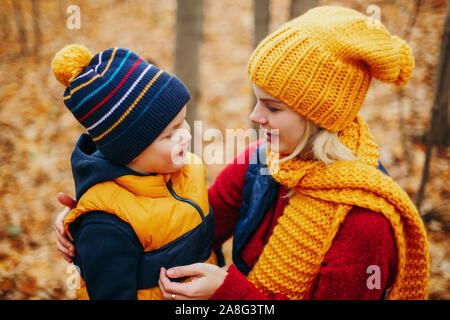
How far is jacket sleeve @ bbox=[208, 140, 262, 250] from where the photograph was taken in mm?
2109

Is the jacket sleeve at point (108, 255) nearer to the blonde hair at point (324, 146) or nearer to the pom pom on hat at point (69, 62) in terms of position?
the pom pom on hat at point (69, 62)

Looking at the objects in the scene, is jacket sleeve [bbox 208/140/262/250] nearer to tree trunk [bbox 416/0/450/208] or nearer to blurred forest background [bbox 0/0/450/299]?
blurred forest background [bbox 0/0/450/299]

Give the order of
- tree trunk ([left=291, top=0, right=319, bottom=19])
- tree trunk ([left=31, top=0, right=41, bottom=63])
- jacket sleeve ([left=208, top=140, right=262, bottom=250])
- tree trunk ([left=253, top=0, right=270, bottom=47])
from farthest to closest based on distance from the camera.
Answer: tree trunk ([left=31, top=0, right=41, bottom=63]) < tree trunk ([left=253, top=0, right=270, bottom=47]) < tree trunk ([left=291, top=0, right=319, bottom=19]) < jacket sleeve ([left=208, top=140, right=262, bottom=250])

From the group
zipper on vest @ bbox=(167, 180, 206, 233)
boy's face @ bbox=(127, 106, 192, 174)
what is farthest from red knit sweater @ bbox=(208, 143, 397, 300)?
boy's face @ bbox=(127, 106, 192, 174)

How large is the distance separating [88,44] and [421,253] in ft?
27.4

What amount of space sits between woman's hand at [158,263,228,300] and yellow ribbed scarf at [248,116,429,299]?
260mm

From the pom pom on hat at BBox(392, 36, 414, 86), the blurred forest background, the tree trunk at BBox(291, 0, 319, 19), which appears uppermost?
the tree trunk at BBox(291, 0, 319, 19)

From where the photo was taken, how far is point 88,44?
8.07 meters

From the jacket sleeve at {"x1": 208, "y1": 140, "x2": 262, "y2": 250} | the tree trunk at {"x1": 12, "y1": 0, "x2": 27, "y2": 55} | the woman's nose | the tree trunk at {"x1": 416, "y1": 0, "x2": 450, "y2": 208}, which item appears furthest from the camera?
the tree trunk at {"x1": 12, "y1": 0, "x2": 27, "y2": 55}

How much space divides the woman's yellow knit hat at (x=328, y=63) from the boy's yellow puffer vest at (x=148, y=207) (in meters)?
0.72
